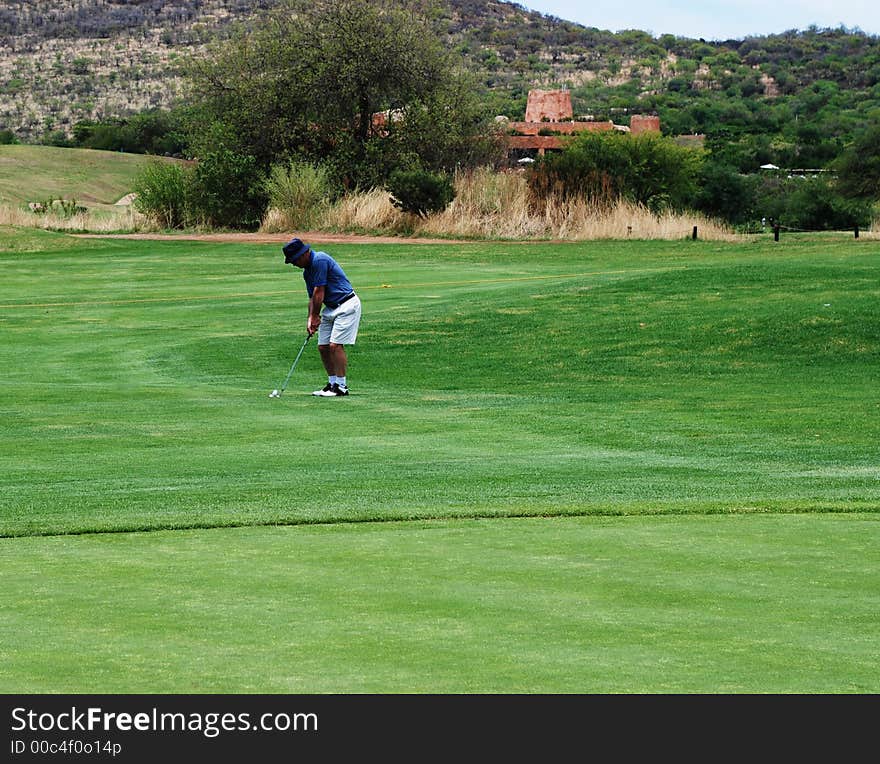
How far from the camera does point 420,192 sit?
152 ft

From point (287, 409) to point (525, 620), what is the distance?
964 cm

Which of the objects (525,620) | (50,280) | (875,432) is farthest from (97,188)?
(525,620)

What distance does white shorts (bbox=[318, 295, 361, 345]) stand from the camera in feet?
55.6

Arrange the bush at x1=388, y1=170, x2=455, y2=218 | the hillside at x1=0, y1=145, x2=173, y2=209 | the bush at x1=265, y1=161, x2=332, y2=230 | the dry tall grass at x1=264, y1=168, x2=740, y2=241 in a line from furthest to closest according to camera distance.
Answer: the hillside at x1=0, y1=145, x2=173, y2=209 → the bush at x1=265, y1=161, x2=332, y2=230 → the bush at x1=388, y1=170, x2=455, y2=218 → the dry tall grass at x1=264, y1=168, x2=740, y2=241

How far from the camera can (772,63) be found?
13262cm

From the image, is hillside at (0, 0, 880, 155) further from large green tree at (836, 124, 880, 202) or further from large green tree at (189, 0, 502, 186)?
large green tree at (189, 0, 502, 186)

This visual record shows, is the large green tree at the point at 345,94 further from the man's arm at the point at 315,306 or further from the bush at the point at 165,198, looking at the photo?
the man's arm at the point at 315,306

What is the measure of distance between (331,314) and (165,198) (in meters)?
34.2

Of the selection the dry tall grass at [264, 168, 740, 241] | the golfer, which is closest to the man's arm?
the golfer

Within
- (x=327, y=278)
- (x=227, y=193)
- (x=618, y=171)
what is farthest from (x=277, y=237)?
(x=327, y=278)

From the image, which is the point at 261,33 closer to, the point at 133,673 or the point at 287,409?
the point at 287,409

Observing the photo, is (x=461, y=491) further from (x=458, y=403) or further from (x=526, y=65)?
(x=526, y=65)

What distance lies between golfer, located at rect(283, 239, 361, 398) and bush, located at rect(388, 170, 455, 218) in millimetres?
29268

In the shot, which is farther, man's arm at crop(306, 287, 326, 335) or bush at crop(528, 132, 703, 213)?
bush at crop(528, 132, 703, 213)
